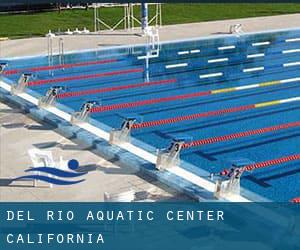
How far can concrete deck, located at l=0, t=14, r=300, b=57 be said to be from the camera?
18.5 m

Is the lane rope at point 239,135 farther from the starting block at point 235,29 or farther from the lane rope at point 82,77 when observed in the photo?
the starting block at point 235,29

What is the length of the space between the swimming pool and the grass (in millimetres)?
4735

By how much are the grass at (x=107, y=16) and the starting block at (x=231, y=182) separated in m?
14.8

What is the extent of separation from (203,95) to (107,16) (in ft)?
42.6

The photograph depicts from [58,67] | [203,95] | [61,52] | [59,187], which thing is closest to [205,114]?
[203,95]

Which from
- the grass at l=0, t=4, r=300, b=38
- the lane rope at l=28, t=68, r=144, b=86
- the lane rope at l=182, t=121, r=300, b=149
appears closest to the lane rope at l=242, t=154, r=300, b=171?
the lane rope at l=182, t=121, r=300, b=149

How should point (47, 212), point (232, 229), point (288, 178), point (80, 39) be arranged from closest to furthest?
point (232, 229) < point (47, 212) < point (288, 178) < point (80, 39)

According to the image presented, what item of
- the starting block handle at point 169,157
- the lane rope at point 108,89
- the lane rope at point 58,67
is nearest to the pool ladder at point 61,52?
the lane rope at point 58,67

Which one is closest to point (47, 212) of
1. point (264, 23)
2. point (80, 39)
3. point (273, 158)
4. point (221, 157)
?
point (221, 157)

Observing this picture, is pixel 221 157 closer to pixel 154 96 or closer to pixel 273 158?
pixel 273 158

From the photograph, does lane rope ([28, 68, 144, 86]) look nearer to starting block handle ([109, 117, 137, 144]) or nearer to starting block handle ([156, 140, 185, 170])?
starting block handle ([109, 117, 137, 144])

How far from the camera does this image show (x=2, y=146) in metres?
9.85

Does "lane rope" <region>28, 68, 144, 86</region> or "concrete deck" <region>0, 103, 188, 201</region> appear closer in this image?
"concrete deck" <region>0, 103, 188, 201</region>

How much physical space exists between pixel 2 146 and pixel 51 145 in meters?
0.84
